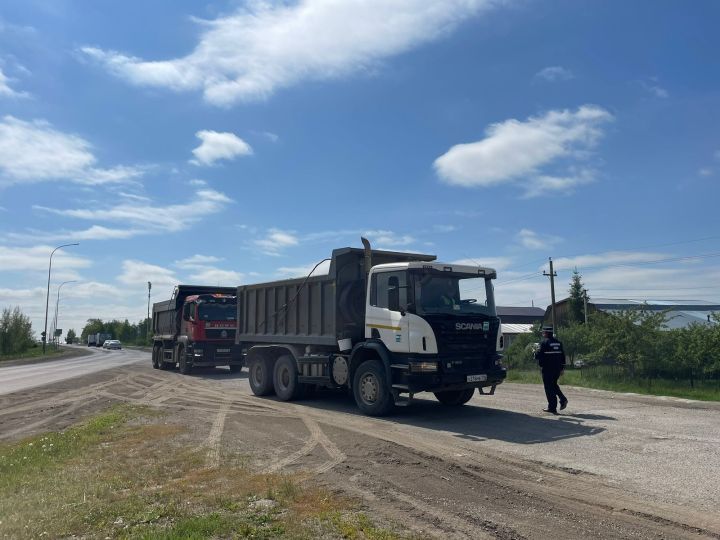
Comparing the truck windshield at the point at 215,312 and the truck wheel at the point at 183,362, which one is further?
the truck wheel at the point at 183,362

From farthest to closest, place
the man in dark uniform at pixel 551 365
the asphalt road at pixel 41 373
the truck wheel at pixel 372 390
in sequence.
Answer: the asphalt road at pixel 41 373, the man in dark uniform at pixel 551 365, the truck wheel at pixel 372 390

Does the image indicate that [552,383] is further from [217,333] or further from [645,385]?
[217,333]

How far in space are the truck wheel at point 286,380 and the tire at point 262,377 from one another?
0.30 metres

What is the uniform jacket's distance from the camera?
11.4 m

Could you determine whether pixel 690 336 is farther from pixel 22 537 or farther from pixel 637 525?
pixel 22 537

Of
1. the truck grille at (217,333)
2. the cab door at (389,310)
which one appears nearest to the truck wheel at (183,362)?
the truck grille at (217,333)

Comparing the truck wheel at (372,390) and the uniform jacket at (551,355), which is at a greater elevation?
the uniform jacket at (551,355)

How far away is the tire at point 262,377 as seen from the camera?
49.0ft

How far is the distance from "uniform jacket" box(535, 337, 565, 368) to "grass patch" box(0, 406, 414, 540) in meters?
6.40

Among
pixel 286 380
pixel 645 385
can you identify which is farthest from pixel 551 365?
pixel 645 385

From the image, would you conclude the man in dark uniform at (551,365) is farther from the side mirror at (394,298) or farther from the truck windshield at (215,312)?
the truck windshield at (215,312)

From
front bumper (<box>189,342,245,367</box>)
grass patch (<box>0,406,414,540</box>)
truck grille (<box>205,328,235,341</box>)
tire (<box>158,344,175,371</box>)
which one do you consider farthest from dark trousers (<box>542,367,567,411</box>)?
tire (<box>158,344,175,371</box>)

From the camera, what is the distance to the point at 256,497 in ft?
19.0

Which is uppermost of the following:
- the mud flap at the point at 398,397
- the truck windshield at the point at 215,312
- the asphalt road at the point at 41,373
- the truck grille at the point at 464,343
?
the truck windshield at the point at 215,312
